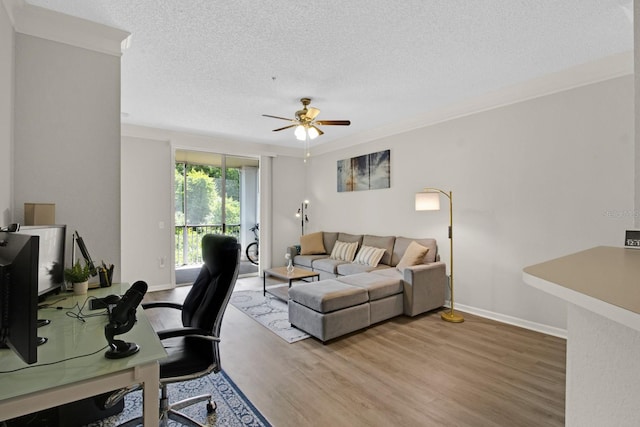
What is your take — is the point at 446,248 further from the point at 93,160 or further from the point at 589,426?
the point at 93,160

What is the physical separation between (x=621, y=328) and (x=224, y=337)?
316cm

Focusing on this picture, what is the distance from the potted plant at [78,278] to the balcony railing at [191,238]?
4.31 m

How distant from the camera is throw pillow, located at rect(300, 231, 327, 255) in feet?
19.3

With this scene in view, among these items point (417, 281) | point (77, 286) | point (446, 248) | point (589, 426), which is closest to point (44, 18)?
point (77, 286)

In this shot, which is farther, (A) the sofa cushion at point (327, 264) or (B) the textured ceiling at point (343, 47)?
(A) the sofa cushion at point (327, 264)

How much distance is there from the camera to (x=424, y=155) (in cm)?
442

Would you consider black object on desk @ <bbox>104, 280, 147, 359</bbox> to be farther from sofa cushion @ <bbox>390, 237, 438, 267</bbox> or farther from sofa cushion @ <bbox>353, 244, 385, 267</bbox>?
sofa cushion @ <bbox>353, 244, 385, 267</bbox>

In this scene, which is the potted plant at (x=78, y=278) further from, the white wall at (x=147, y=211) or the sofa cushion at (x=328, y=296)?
the white wall at (x=147, y=211)

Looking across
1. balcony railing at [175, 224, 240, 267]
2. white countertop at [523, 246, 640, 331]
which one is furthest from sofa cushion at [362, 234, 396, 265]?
white countertop at [523, 246, 640, 331]

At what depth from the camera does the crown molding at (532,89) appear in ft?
9.12

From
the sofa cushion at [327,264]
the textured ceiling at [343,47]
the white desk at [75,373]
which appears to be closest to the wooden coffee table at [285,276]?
the sofa cushion at [327,264]

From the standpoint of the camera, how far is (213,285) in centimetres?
Result: 192

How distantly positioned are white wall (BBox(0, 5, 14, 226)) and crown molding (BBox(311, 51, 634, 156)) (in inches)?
169

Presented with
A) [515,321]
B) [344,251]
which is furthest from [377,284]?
[344,251]
